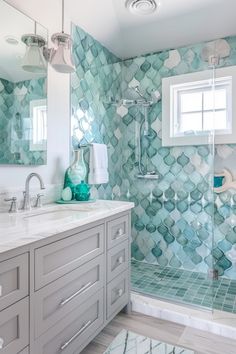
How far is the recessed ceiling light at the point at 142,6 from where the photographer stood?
6.72ft

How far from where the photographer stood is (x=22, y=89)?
171 cm

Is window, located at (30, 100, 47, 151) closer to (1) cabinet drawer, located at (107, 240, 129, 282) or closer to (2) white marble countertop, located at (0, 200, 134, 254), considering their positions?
(2) white marble countertop, located at (0, 200, 134, 254)

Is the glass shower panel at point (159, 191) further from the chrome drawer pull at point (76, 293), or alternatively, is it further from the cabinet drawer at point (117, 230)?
the chrome drawer pull at point (76, 293)

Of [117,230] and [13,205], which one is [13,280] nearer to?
[13,205]

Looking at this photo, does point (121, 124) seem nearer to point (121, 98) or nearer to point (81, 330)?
point (121, 98)

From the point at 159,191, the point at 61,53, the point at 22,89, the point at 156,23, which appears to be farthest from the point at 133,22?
the point at 159,191

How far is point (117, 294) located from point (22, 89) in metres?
1.49

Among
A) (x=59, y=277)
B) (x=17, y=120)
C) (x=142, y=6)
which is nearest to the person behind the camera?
(x=59, y=277)

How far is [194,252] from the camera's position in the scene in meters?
2.47

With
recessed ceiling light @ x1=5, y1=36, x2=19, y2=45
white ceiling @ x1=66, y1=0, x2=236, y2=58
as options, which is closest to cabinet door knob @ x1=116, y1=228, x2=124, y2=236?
recessed ceiling light @ x1=5, y1=36, x2=19, y2=45

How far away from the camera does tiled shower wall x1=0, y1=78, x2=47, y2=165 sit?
62.3 inches

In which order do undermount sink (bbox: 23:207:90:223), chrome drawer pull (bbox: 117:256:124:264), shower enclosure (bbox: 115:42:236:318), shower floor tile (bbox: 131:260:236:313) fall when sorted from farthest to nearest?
shower enclosure (bbox: 115:42:236:318) → shower floor tile (bbox: 131:260:236:313) → chrome drawer pull (bbox: 117:256:124:264) → undermount sink (bbox: 23:207:90:223)

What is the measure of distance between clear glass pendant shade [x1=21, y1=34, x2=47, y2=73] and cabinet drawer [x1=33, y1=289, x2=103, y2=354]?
1.51 m

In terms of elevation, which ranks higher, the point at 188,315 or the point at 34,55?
the point at 34,55
